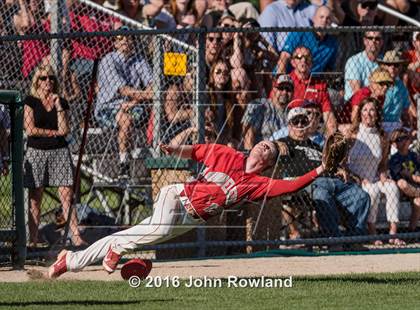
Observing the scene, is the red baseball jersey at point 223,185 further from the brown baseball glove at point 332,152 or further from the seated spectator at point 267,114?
the seated spectator at point 267,114

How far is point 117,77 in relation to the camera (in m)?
13.2

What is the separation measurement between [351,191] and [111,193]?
3.24m

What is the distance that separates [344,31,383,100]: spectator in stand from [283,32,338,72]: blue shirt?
38cm

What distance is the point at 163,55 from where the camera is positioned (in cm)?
1339

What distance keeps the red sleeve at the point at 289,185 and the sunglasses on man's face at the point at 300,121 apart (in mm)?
2590

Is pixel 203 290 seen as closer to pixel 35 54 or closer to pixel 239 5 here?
pixel 35 54

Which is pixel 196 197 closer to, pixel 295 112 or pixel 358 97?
pixel 295 112

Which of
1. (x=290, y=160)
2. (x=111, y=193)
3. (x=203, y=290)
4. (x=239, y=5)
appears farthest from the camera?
(x=239, y=5)

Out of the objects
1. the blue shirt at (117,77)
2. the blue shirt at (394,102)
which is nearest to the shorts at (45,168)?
the blue shirt at (117,77)

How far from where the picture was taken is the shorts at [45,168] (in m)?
12.9

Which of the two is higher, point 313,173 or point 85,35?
point 85,35

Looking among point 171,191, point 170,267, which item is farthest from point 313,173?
point 170,267

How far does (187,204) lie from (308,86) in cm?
358

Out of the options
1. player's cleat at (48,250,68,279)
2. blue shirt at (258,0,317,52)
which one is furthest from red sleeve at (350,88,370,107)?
player's cleat at (48,250,68,279)
